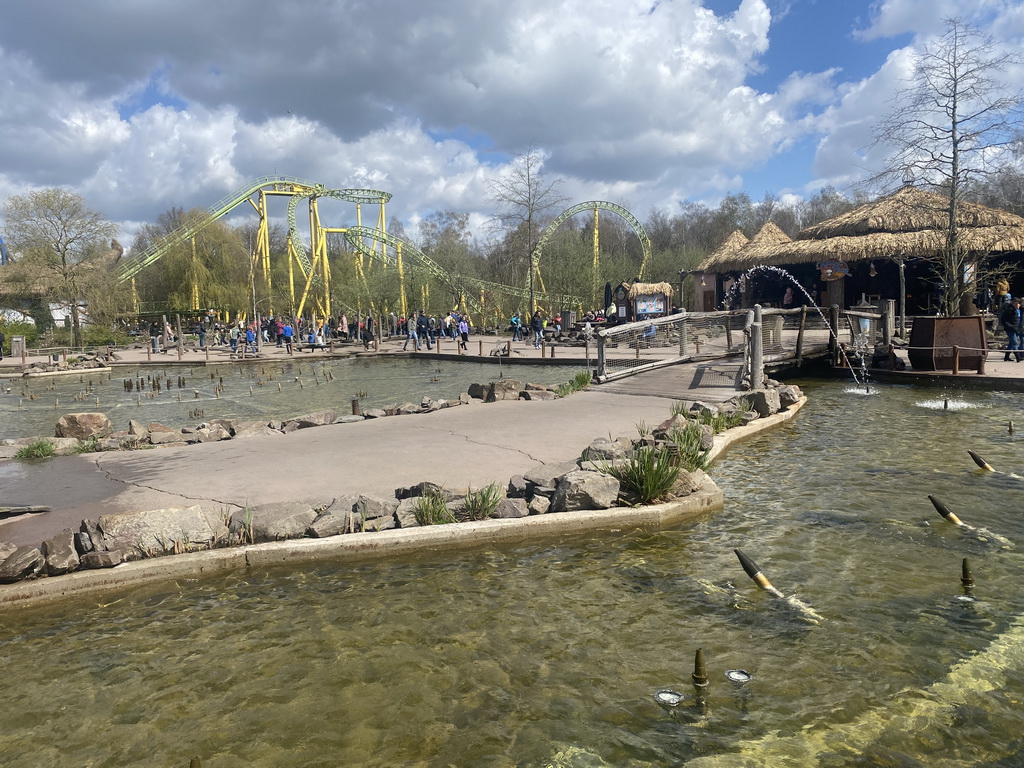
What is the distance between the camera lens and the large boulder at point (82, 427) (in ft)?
35.6

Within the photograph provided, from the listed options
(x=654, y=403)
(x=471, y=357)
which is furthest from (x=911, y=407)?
(x=471, y=357)

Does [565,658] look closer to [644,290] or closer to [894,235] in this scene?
[894,235]

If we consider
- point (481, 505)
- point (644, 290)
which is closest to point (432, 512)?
point (481, 505)

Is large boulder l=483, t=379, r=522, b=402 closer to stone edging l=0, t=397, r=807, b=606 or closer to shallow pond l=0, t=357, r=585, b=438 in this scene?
shallow pond l=0, t=357, r=585, b=438

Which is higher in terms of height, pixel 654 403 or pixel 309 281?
pixel 309 281

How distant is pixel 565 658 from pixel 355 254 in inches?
2084

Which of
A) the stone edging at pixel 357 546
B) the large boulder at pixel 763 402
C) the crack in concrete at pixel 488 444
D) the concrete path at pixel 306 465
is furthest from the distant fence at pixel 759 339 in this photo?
the stone edging at pixel 357 546

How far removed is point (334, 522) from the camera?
5.87 metres

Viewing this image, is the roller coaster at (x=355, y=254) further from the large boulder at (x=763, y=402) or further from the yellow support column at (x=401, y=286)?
the large boulder at (x=763, y=402)

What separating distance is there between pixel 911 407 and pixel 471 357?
57.2 feet

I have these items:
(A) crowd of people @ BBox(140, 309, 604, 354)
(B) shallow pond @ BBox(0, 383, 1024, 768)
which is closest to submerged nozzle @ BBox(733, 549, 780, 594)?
(B) shallow pond @ BBox(0, 383, 1024, 768)

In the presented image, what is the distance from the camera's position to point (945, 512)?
5730mm

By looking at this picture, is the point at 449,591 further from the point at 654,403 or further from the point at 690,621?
the point at 654,403

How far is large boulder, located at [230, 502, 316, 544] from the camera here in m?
5.76
